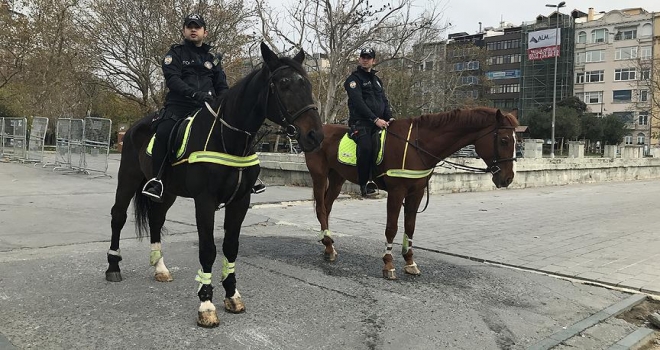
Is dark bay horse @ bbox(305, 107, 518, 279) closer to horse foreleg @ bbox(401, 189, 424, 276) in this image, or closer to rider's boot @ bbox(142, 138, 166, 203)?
horse foreleg @ bbox(401, 189, 424, 276)

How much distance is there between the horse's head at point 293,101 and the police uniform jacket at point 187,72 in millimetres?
1055

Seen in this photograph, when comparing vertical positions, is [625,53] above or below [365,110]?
above

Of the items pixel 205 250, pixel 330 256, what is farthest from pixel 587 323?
pixel 205 250

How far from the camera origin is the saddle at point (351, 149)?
237 inches

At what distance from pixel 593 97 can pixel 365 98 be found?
84345 mm

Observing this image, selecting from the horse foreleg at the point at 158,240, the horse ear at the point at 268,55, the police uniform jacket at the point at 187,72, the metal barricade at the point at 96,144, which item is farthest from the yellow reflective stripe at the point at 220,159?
the metal barricade at the point at 96,144

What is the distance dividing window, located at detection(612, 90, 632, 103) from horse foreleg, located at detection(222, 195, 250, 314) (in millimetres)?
83984

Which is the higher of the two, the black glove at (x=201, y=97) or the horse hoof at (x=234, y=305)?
the black glove at (x=201, y=97)

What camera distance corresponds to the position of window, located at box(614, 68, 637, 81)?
7321cm

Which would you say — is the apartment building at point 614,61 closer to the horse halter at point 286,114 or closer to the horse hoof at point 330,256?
the horse hoof at point 330,256

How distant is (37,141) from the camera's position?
19156 mm

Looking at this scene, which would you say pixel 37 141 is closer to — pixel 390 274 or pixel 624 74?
pixel 390 274

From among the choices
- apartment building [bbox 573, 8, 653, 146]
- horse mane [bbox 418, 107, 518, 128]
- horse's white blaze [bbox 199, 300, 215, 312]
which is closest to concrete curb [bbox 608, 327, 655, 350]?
horse mane [bbox 418, 107, 518, 128]

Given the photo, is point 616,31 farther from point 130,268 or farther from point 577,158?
point 130,268
